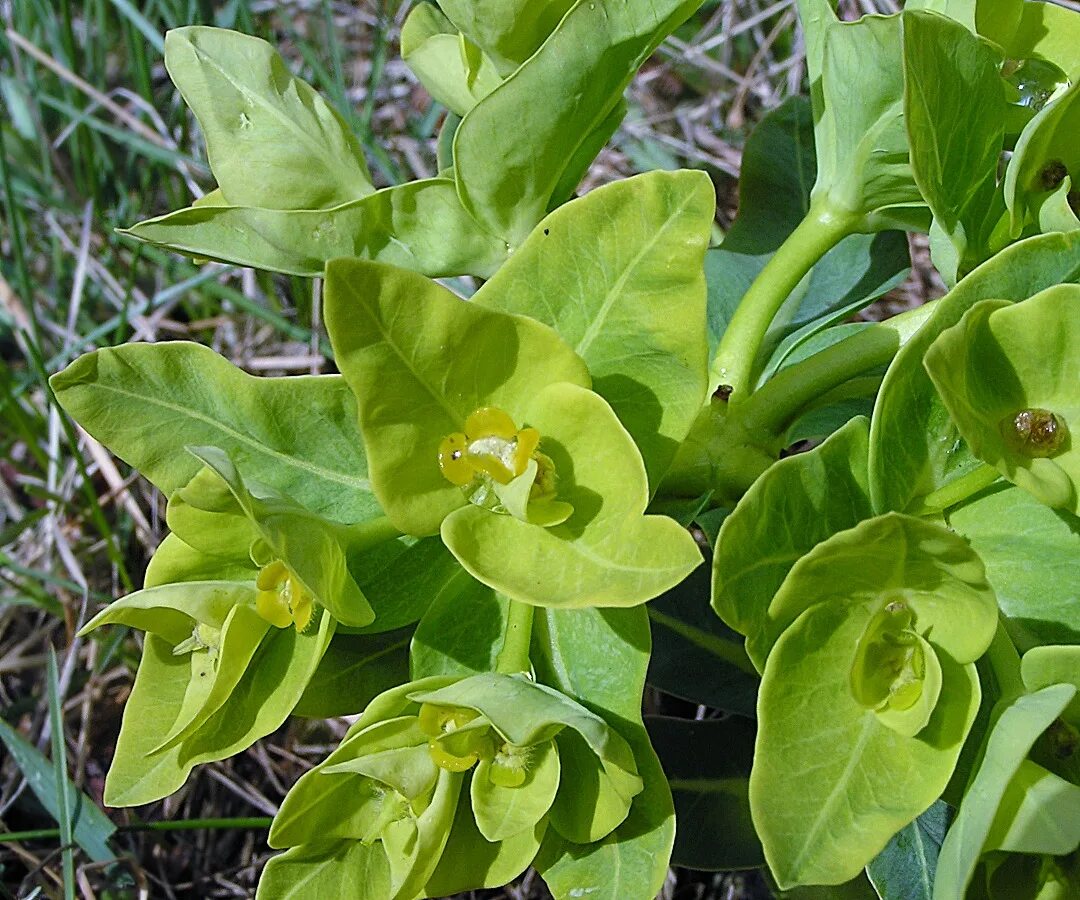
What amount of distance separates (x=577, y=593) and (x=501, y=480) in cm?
12

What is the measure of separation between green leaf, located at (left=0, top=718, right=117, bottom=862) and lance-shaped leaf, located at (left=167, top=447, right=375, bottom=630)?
0.82 meters

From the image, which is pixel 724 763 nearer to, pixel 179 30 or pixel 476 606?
pixel 476 606

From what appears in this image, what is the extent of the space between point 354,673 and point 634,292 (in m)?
0.53

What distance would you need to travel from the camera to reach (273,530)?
2.99 ft

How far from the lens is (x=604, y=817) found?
1.03 meters

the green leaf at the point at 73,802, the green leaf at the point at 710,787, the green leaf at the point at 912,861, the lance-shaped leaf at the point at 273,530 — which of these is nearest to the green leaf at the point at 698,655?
the green leaf at the point at 710,787

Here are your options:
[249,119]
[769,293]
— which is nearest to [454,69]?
[249,119]

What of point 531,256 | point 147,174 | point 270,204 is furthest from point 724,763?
point 147,174

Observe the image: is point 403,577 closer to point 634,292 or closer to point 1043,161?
point 634,292

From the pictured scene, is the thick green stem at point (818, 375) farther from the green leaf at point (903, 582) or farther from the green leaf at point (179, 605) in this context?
the green leaf at point (179, 605)

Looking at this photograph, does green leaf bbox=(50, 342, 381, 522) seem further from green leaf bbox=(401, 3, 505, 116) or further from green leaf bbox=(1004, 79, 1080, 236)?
green leaf bbox=(1004, 79, 1080, 236)

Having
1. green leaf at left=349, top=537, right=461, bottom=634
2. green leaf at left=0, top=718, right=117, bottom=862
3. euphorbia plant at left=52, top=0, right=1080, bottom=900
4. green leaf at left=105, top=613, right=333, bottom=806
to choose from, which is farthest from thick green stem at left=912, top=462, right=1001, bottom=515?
green leaf at left=0, top=718, right=117, bottom=862

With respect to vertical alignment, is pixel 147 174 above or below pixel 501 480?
below

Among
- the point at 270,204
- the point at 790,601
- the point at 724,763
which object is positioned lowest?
the point at 724,763
